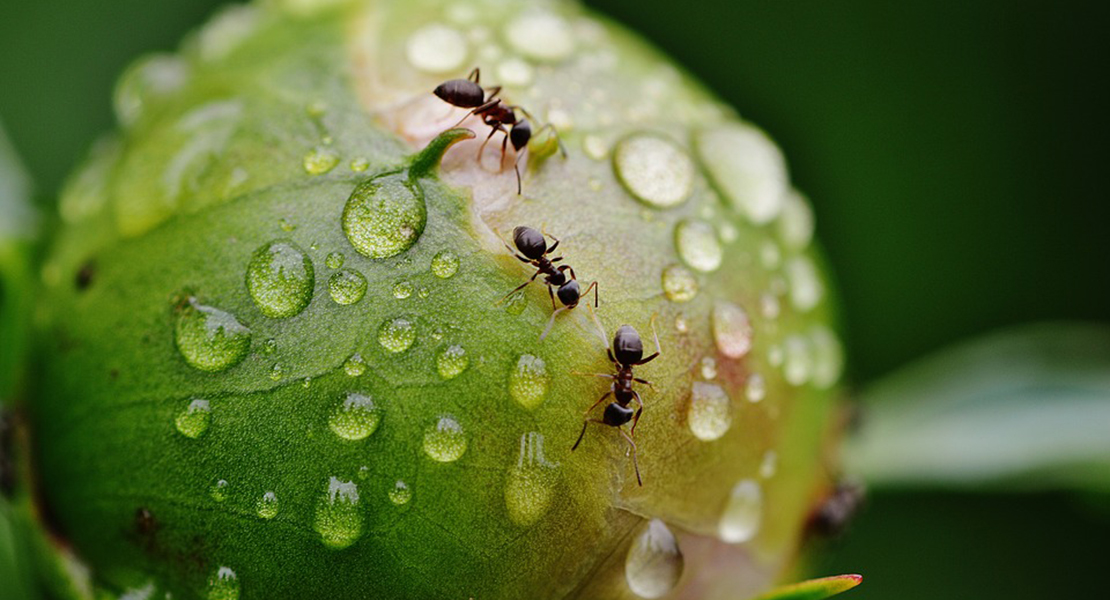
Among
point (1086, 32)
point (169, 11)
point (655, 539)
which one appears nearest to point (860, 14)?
point (1086, 32)

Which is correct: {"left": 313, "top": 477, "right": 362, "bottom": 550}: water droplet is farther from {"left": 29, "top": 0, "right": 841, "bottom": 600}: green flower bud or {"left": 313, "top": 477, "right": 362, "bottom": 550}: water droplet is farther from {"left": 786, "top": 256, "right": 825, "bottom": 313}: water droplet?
{"left": 786, "top": 256, "right": 825, "bottom": 313}: water droplet

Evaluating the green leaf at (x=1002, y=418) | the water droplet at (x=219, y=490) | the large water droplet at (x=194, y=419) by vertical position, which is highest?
the green leaf at (x=1002, y=418)

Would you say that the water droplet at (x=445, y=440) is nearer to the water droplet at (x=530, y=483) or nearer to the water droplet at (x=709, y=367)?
the water droplet at (x=530, y=483)

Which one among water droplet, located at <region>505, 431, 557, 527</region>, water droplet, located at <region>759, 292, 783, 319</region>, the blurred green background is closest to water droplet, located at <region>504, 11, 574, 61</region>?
water droplet, located at <region>759, 292, 783, 319</region>

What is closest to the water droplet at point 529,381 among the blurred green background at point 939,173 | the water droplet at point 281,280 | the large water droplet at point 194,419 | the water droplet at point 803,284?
the water droplet at point 281,280

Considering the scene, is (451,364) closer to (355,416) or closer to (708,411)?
(355,416)
